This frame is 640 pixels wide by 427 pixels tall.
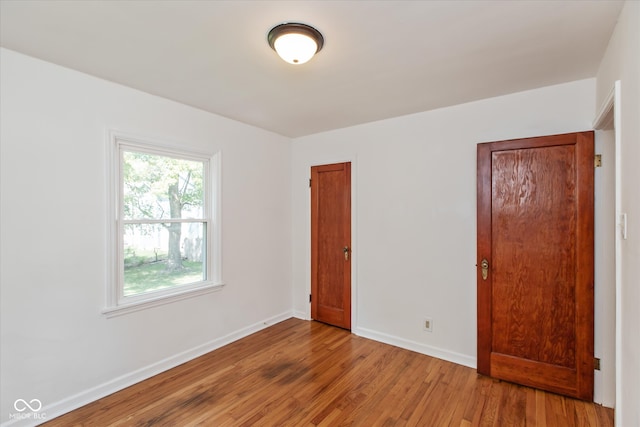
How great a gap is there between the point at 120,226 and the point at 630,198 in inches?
135

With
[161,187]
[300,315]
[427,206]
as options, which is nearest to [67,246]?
[161,187]

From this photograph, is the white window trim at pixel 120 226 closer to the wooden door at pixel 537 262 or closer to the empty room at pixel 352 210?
the empty room at pixel 352 210

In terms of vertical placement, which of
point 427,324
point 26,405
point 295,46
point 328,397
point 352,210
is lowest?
point 328,397

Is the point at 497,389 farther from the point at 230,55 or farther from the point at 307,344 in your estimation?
the point at 230,55

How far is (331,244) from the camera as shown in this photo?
3.93m

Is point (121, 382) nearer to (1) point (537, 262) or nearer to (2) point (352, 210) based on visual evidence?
(2) point (352, 210)

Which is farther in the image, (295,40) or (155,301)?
(155,301)

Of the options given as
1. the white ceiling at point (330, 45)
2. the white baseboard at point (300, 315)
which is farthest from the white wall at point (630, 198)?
the white baseboard at point (300, 315)

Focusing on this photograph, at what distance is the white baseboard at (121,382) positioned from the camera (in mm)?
2088

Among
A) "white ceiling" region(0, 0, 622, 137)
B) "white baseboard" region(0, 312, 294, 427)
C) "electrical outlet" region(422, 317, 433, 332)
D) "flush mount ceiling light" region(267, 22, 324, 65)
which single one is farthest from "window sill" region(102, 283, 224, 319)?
"flush mount ceiling light" region(267, 22, 324, 65)

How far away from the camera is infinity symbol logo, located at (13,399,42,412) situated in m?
2.00

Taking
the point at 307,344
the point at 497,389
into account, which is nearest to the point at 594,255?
the point at 497,389

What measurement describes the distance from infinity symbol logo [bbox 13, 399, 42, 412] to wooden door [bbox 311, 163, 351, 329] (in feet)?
9.08

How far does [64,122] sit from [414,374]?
3.56m
